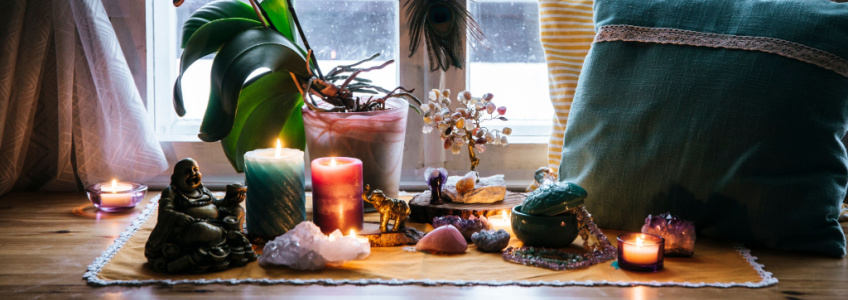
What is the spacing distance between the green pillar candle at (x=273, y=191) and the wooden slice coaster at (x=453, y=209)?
0.74 feet

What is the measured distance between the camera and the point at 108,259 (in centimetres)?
107

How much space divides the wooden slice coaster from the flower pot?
9cm

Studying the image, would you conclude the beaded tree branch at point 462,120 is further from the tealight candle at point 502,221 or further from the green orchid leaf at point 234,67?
the green orchid leaf at point 234,67

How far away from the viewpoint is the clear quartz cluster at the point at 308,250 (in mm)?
1022

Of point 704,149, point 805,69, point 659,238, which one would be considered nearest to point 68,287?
point 659,238

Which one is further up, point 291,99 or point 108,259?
point 291,99

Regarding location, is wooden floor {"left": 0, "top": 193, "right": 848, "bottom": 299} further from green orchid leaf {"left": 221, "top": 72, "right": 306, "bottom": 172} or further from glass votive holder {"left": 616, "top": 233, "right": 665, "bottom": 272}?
green orchid leaf {"left": 221, "top": 72, "right": 306, "bottom": 172}

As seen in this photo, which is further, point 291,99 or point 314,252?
point 291,99

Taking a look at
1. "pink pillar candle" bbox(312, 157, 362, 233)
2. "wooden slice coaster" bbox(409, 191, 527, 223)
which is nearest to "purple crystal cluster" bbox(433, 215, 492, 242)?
"wooden slice coaster" bbox(409, 191, 527, 223)

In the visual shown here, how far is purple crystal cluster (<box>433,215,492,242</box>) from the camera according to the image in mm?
1182

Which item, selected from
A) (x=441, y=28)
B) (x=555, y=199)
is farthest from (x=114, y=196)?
(x=555, y=199)

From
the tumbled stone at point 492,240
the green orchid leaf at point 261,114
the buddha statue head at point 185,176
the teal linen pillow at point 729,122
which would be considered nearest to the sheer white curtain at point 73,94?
the green orchid leaf at point 261,114

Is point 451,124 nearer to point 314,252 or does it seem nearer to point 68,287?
point 314,252

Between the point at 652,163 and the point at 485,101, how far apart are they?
0.34 meters
